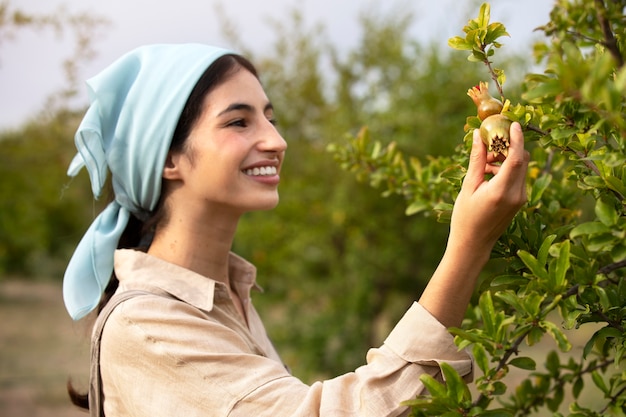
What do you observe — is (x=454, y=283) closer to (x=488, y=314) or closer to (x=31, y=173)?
(x=488, y=314)

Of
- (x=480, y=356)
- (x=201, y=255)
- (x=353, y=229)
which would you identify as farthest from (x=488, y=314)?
(x=353, y=229)

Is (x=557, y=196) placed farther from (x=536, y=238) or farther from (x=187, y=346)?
(x=187, y=346)

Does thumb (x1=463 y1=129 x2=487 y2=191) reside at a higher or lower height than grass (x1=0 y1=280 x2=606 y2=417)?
higher

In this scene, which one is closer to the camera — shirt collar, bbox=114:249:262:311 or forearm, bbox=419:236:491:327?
forearm, bbox=419:236:491:327

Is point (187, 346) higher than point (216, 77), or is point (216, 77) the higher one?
point (216, 77)

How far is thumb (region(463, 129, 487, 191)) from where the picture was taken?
3.75 feet

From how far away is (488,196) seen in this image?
3.72 ft

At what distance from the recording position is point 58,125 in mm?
6652

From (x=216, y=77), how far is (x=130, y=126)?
30 cm

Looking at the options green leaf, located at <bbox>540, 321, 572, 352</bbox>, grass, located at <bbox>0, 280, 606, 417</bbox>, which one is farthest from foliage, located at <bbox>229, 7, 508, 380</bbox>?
green leaf, located at <bbox>540, 321, 572, 352</bbox>

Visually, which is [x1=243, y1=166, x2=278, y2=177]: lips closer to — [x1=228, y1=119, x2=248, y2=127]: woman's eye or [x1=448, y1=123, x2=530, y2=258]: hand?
[x1=228, y1=119, x2=248, y2=127]: woman's eye

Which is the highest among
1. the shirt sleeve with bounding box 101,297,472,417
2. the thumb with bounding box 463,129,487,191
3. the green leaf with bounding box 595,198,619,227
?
the thumb with bounding box 463,129,487,191

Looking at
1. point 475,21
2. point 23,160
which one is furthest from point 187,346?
point 23,160

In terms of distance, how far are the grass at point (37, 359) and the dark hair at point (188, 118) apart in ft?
9.35
